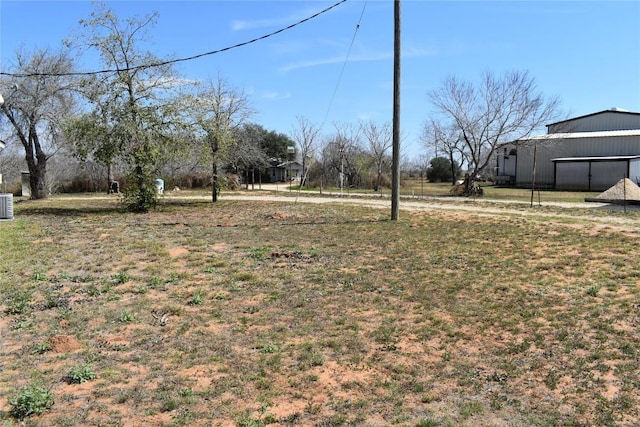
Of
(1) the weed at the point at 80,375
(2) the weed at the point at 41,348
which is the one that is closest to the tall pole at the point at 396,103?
(2) the weed at the point at 41,348

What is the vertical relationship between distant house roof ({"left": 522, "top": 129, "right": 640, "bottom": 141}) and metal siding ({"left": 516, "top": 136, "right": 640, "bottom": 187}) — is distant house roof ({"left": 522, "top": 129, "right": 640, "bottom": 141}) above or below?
above

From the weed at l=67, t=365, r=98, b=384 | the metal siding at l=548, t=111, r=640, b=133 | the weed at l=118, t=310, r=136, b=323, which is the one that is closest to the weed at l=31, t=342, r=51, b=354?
the weed at l=67, t=365, r=98, b=384

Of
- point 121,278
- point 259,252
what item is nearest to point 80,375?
point 121,278

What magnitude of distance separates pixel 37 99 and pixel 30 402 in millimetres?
22729

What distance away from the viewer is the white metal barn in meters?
32.7

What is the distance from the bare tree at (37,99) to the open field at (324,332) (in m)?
15.1

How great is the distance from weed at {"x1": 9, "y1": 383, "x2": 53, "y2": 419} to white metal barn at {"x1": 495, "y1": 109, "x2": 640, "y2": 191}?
30.3 meters

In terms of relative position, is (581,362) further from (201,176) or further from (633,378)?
(201,176)

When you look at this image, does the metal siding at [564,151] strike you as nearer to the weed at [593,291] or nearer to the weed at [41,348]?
the weed at [593,291]

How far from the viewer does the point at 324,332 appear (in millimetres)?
5113

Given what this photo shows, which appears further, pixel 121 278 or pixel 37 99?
pixel 37 99

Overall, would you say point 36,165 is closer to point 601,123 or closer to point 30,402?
point 30,402

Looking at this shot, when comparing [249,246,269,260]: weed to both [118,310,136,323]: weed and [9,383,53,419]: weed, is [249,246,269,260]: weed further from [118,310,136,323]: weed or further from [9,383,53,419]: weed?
[9,383,53,419]: weed

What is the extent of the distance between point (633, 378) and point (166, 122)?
1501 centimetres
